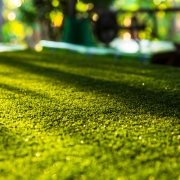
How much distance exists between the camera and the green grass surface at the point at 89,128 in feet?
2.95

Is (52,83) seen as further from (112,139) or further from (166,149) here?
(166,149)

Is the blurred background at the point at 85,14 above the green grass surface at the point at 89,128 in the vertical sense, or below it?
above

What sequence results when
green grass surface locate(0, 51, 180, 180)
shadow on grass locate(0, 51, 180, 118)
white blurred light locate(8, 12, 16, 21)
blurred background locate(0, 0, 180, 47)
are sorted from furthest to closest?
white blurred light locate(8, 12, 16, 21) < blurred background locate(0, 0, 180, 47) < shadow on grass locate(0, 51, 180, 118) < green grass surface locate(0, 51, 180, 180)

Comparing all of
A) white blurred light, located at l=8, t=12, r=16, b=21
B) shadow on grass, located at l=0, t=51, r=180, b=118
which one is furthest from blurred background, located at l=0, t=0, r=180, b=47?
shadow on grass, located at l=0, t=51, r=180, b=118

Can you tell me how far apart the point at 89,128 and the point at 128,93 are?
58 centimetres

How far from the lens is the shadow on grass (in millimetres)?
1404

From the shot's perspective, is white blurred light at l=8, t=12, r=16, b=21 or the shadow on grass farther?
white blurred light at l=8, t=12, r=16, b=21

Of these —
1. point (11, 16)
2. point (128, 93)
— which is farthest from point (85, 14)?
point (128, 93)

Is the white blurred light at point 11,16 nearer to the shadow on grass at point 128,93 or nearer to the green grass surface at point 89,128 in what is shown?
the shadow on grass at point 128,93

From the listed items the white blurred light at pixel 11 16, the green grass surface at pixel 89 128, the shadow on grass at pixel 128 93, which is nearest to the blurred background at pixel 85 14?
the white blurred light at pixel 11 16

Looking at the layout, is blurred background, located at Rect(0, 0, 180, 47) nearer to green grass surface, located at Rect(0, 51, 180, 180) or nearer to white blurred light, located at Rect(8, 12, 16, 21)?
white blurred light, located at Rect(8, 12, 16, 21)

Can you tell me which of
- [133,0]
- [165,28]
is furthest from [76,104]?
[165,28]

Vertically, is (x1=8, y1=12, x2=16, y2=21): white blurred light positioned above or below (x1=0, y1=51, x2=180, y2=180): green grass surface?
above

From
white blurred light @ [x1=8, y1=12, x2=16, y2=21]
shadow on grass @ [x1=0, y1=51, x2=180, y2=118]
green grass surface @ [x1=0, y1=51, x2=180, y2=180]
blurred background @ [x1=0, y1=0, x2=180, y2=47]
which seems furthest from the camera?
white blurred light @ [x1=8, y1=12, x2=16, y2=21]
